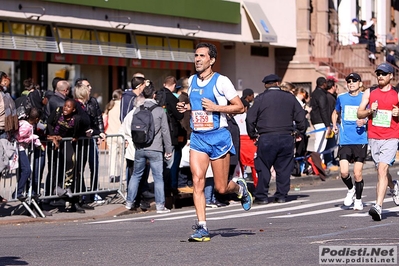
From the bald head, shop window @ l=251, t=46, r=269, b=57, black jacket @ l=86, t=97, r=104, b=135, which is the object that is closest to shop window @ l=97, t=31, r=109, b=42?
shop window @ l=251, t=46, r=269, b=57

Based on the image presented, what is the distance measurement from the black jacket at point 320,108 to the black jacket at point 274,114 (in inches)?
219

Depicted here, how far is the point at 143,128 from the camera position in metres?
14.8

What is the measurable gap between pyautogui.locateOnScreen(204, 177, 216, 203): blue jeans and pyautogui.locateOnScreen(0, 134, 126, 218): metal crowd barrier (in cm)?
151

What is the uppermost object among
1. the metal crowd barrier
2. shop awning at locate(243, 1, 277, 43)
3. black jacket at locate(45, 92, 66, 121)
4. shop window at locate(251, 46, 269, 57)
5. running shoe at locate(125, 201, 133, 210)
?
shop awning at locate(243, 1, 277, 43)

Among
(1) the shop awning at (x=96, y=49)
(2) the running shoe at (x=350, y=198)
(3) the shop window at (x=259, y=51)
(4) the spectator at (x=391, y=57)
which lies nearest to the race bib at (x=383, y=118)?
(2) the running shoe at (x=350, y=198)

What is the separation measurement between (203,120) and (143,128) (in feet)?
14.8

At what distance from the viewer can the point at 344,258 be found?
8555mm

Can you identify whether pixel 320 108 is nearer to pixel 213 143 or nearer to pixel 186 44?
pixel 186 44

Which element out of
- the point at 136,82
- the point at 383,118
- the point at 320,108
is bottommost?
the point at 383,118

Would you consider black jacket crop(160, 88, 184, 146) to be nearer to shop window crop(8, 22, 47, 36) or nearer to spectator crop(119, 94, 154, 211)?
spectator crop(119, 94, 154, 211)

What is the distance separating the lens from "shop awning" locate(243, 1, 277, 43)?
32.8 metres

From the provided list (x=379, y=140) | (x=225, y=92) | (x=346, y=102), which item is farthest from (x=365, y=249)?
(x=346, y=102)

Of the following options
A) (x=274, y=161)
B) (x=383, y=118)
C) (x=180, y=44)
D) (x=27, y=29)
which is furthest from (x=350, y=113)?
(x=180, y=44)

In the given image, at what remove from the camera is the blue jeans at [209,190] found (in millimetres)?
15695
